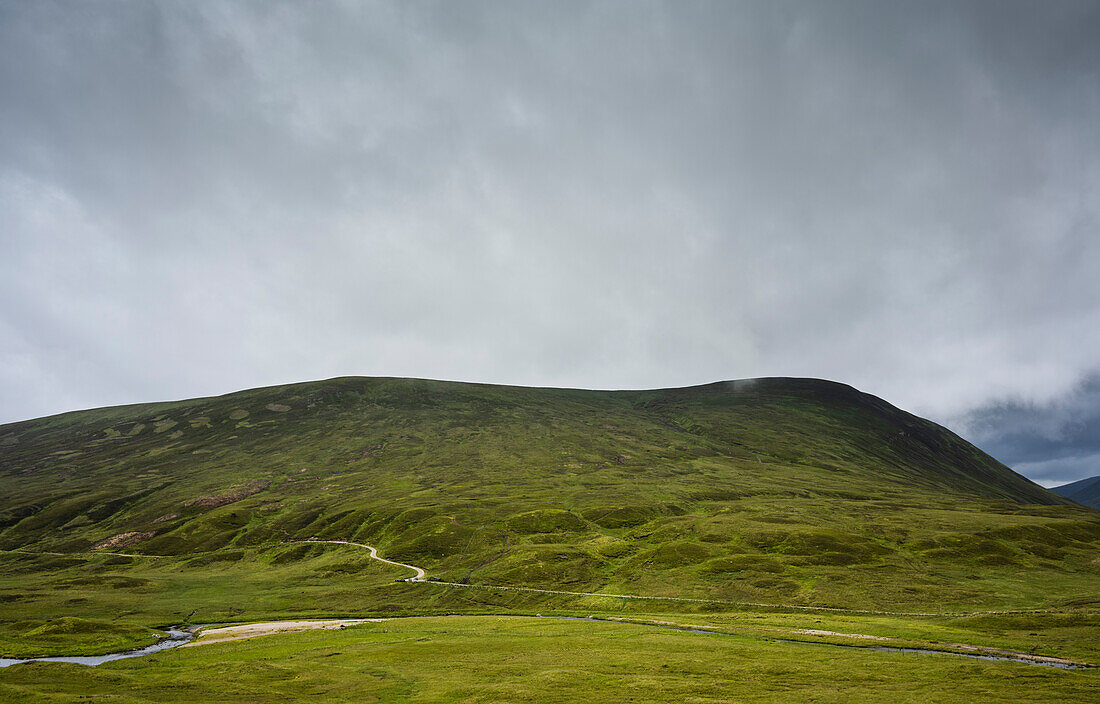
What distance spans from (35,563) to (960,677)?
24021cm

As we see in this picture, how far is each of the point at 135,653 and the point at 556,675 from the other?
217ft

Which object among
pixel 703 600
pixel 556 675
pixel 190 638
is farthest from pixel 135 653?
pixel 703 600

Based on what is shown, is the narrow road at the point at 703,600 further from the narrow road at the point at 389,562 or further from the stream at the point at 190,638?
the stream at the point at 190,638

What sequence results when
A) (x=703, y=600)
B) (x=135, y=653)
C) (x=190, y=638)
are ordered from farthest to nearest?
1. (x=703, y=600)
2. (x=190, y=638)
3. (x=135, y=653)

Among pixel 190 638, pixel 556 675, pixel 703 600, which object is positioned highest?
pixel 556 675

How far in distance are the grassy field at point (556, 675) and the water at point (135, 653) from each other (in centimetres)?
845

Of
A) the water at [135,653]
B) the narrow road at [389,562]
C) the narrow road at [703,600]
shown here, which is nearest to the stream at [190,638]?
the water at [135,653]

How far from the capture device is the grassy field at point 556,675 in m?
44.1

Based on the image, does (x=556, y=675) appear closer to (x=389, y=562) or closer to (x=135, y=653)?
(x=135, y=653)

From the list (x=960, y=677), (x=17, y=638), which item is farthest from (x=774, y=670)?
(x=17, y=638)

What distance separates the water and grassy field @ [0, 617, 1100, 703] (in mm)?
8452

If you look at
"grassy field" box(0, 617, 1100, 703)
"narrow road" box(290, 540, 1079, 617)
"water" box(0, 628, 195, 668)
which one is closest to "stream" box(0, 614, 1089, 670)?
"water" box(0, 628, 195, 668)

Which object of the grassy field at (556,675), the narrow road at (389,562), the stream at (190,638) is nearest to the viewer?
the grassy field at (556,675)

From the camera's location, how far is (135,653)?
7488cm
